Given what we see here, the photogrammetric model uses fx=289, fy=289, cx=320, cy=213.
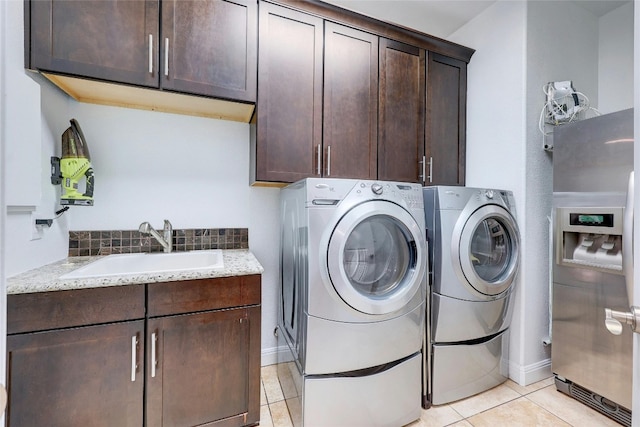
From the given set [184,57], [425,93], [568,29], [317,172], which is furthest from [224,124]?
[568,29]

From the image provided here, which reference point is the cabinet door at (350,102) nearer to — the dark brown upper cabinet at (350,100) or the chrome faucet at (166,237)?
the dark brown upper cabinet at (350,100)

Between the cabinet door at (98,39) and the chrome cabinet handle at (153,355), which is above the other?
the cabinet door at (98,39)

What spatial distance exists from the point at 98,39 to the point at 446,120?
7.11 feet

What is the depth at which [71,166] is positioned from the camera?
4.92ft

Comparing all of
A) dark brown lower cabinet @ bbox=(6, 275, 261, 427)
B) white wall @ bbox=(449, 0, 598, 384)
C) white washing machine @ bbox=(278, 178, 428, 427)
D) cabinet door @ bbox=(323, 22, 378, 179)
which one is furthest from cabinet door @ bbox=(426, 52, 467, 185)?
dark brown lower cabinet @ bbox=(6, 275, 261, 427)

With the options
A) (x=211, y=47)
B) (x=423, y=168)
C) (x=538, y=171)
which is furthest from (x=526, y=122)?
(x=211, y=47)

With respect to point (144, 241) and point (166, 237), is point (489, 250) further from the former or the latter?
point (144, 241)

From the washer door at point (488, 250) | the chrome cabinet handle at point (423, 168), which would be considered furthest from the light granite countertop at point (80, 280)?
the chrome cabinet handle at point (423, 168)

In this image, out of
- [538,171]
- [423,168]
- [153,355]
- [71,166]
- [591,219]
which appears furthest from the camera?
[423,168]

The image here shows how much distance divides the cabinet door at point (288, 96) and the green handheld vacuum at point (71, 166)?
90cm

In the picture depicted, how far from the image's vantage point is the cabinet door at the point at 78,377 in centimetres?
110

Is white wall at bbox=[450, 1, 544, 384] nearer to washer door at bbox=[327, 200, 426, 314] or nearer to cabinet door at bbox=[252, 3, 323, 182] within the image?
washer door at bbox=[327, 200, 426, 314]

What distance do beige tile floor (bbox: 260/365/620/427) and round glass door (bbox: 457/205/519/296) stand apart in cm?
65

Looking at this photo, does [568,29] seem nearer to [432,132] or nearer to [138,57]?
[432,132]
